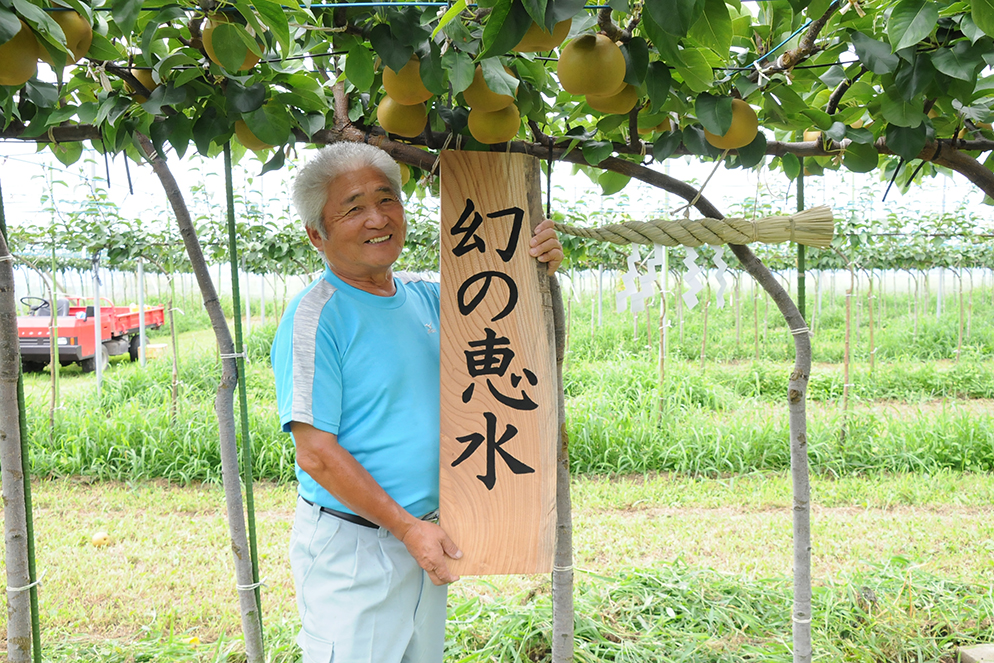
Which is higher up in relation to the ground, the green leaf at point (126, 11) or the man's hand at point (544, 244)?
the green leaf at point (126, 11)

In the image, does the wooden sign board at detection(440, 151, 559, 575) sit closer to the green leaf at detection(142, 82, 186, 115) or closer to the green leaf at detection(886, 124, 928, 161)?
the green leaf at detection(142, 82, 186, 115)

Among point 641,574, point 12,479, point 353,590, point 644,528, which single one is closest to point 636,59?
point 353,590

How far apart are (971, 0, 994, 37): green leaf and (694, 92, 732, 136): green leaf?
287 mm

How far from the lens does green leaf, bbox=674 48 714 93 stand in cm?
87

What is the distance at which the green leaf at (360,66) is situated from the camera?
2.98 feet

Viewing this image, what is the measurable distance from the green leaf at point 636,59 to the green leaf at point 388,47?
269 millimetres

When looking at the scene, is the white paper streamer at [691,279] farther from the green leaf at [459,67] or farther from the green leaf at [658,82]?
the green leaf at [459,67]

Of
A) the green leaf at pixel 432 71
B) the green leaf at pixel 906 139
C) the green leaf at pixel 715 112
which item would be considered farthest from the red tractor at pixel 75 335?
the green leaf at pixel 906 139

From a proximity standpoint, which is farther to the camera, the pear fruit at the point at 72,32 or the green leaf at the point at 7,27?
the pear fruit at the point at 72,32

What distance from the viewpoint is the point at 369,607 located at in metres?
1.18

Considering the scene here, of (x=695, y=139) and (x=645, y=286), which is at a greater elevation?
(x=695, y=139)

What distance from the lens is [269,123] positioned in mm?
1038

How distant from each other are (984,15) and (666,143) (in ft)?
1.50

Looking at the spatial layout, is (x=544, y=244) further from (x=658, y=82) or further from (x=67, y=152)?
(x=67, y=152)
